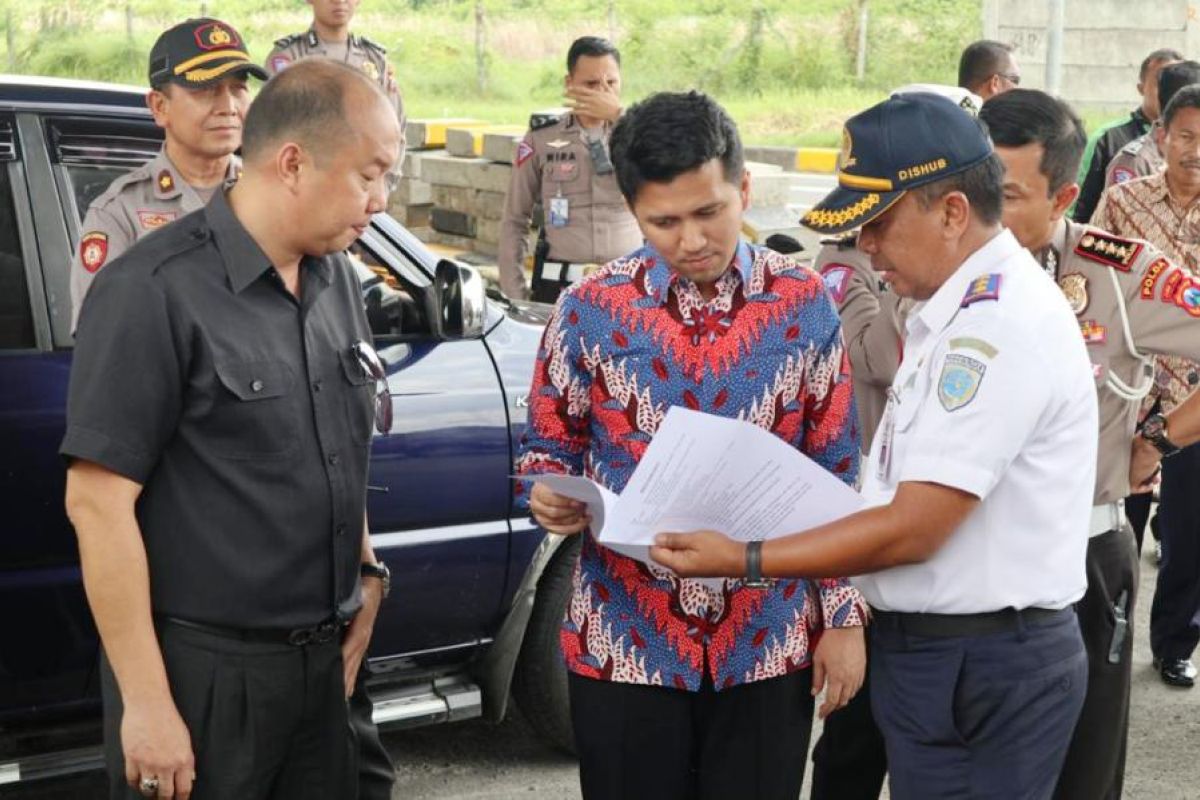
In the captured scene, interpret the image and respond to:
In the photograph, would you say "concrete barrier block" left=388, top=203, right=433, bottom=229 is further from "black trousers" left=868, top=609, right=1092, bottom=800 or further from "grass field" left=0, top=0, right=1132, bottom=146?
"black trousers" left=868, top=609, right=1092, bottom=800

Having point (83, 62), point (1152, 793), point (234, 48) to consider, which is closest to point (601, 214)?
point (234, 48)

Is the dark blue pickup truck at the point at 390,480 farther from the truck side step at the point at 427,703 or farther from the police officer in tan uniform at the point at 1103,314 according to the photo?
the police officer in tan uniform at the point at 1103,314

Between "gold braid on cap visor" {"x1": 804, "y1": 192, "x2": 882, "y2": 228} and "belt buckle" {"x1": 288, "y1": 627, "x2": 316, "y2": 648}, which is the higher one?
"gold braid on cap visor" {"x1": 804, "y1": 192, "x2": 882, "y2": 228}

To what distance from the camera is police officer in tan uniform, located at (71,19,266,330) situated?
12.2ft

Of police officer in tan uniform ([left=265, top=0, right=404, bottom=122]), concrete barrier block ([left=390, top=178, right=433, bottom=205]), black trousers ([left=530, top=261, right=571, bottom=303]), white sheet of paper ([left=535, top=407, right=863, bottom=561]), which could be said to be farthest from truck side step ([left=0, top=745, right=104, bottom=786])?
concrete barrier block ([left=390, top=178, right=433, bottom=205])

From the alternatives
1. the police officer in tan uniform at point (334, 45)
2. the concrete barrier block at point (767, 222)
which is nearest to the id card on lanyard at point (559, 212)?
the police officer in tan uniform at point (334, 45)

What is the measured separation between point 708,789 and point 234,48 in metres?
2.45

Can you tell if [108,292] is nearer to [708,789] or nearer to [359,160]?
[359,160]

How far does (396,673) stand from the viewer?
4.07m

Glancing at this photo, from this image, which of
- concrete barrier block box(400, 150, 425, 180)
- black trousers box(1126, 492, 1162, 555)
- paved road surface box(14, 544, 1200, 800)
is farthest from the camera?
concrete barrier block box(400, 150, 425, 180)

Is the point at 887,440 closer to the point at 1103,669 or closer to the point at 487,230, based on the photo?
the point at 1103,669

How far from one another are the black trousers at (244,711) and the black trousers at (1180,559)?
3.34 meters

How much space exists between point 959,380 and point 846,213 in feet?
1.05

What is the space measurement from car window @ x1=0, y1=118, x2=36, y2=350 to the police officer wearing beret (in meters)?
1.94
